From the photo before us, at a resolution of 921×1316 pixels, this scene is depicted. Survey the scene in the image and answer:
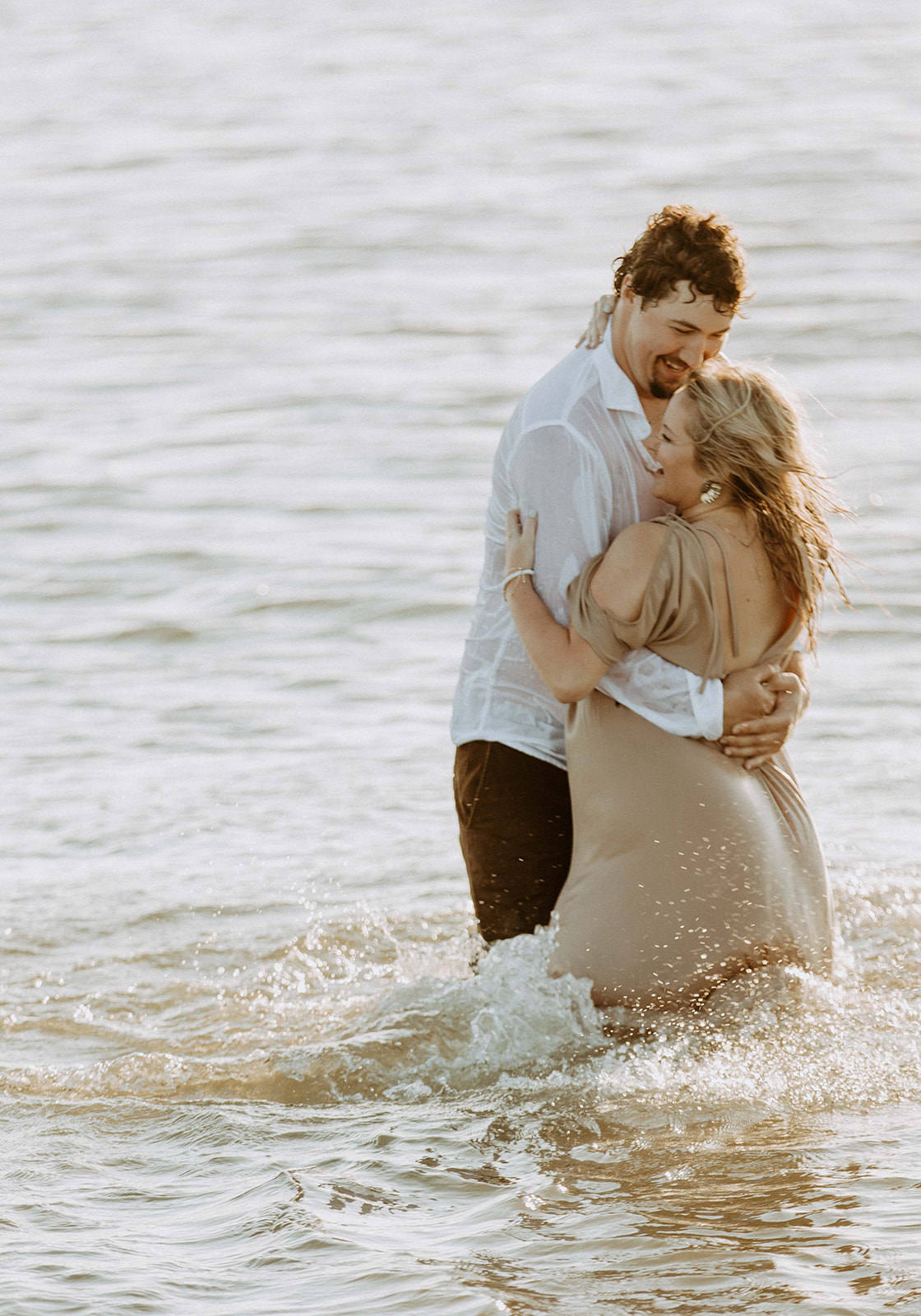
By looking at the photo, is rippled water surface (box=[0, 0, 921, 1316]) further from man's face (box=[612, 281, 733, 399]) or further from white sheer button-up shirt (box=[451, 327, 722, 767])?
man's face (box=[612, 281, 733, 399])

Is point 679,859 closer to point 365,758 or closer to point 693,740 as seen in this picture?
point 693,740

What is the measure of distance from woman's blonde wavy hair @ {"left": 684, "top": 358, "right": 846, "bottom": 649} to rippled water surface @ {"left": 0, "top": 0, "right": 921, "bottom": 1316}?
95cm

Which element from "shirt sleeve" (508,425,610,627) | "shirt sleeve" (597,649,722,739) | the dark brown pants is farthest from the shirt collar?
the dark brown pants

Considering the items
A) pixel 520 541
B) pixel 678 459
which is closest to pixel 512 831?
pixel 520 541

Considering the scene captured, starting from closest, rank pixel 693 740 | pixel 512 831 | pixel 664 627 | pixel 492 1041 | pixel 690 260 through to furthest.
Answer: pixel 690 260
pixel 664 627
pixel 693 740
pixel 512 831
pixel 492 1041

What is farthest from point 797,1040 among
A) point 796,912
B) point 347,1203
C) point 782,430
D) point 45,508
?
point 45,508

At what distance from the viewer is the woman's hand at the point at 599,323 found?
4062 mm

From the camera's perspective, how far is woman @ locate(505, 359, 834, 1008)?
3.87m

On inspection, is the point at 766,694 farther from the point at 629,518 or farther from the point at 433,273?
the point at 433,273

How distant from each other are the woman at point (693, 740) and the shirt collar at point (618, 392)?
7 cm

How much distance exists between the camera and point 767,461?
152 inches

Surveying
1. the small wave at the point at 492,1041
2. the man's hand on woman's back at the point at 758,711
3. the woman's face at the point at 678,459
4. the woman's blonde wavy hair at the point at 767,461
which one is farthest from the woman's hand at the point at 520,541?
the small wave at the point at 492,1041

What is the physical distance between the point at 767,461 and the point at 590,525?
39 cm

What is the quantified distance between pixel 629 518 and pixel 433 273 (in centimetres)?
1101
